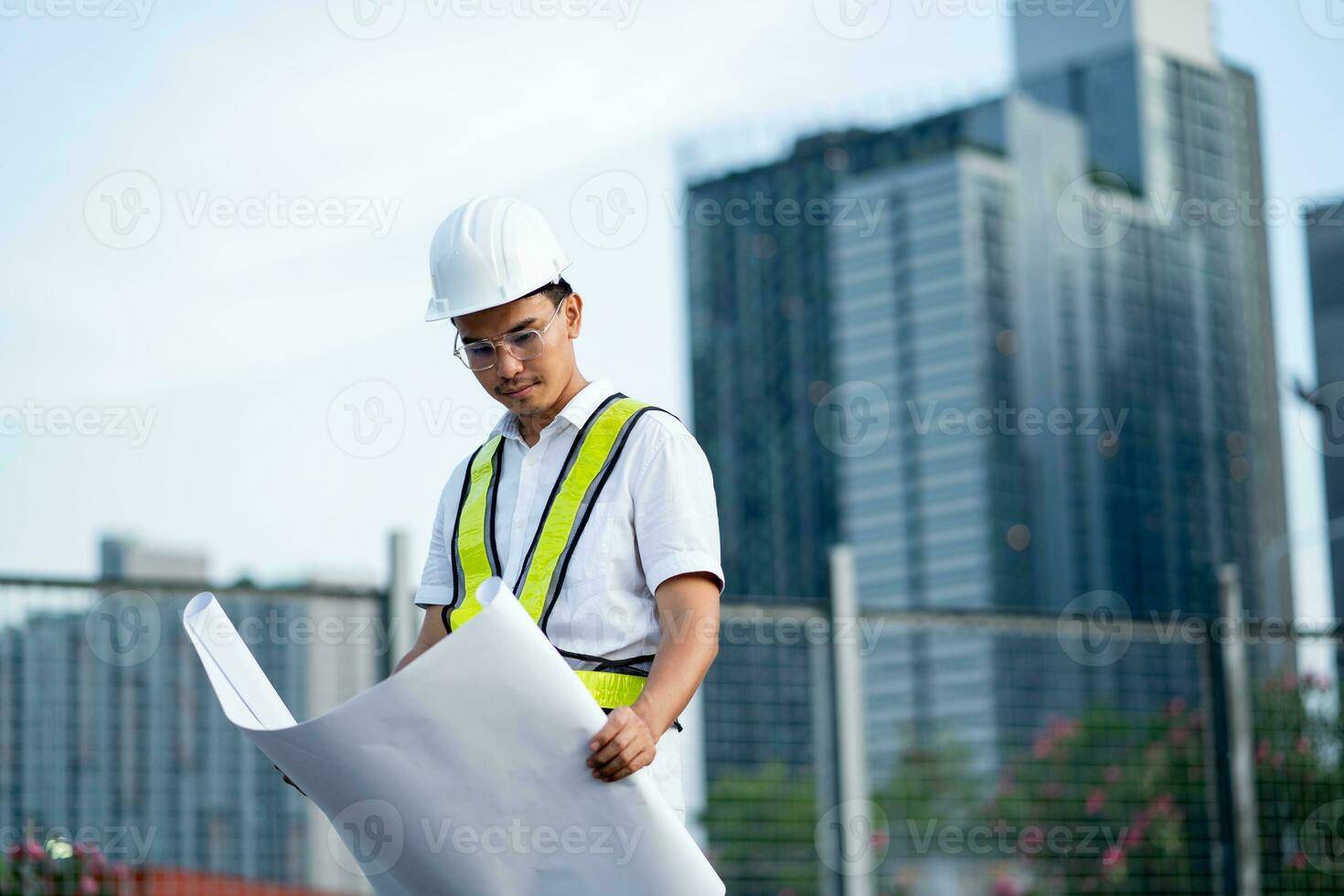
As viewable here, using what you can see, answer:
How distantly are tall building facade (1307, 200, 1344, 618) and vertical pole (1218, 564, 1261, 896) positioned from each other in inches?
594

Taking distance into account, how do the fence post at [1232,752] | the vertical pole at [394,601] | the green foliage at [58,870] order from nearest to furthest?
the green foliage at [58,870]
the vertical pole at [394,601]
the fence post at [1232,752]

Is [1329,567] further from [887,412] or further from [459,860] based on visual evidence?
[887,412]

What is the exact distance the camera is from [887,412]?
3615 inches

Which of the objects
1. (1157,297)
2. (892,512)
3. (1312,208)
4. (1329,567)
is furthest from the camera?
(1157,297)

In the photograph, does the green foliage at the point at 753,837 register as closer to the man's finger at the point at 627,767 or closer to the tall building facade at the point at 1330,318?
the man's finger at the point at 627,767

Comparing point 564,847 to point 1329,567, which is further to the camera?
point 1329,567

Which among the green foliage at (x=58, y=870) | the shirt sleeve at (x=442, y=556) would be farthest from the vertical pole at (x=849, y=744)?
the shirt sleeve at (x=442, y=556)

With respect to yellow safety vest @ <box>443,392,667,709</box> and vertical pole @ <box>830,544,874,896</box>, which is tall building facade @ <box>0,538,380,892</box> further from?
yellow safety vest @ <box>443,392,667,709</box>

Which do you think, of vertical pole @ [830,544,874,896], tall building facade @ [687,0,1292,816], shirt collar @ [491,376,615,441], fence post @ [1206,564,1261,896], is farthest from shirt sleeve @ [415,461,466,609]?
tall building facade @ [687,0,1292,816]

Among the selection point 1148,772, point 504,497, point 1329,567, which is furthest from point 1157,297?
point 504,497

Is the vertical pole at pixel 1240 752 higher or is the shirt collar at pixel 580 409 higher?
the shirt collar at pixel 580 409

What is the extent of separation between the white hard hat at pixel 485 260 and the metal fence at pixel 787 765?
2470 millimetres

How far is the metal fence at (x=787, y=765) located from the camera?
604cm

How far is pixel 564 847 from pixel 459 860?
0.17 m
